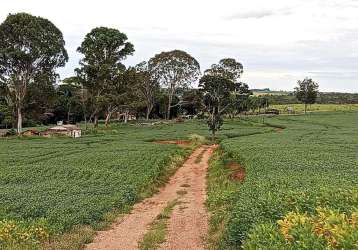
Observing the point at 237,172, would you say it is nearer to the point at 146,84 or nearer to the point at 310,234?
the point at 310,234

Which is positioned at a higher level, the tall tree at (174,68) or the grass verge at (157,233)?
the tall tree at (174,68)

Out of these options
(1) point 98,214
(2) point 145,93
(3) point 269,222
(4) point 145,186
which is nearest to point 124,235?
(1) point 98,214

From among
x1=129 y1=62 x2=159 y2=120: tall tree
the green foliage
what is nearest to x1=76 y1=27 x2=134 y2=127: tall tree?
x1=129 y1=62 x2=159 y2=120: tall tree

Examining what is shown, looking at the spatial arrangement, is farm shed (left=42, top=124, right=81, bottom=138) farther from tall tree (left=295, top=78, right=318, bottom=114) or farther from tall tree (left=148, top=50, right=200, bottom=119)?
tall tree (left=295, top=78, right=318, bottom=114)

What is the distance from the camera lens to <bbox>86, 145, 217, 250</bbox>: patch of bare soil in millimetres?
15438

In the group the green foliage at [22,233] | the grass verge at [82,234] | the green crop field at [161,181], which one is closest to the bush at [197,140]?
the green crop field at [161,181]

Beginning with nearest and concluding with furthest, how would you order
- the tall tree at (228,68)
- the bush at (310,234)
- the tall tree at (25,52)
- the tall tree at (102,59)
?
1. the bush at (310,234)
2. the tall tree at (25,52)
3. the tall tree at (102,59)
4. the tall tree at (228,68)

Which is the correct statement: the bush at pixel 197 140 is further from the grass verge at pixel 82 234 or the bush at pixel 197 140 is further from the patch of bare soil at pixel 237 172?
the grass verge at pixel 82 234

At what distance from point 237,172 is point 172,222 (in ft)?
40.9

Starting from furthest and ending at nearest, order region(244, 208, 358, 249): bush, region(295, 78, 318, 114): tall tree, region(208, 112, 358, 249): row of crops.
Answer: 1. region(295, 78, 318, 114): tall tree
2. region(208, 112, 358, 249): row of crops
3. region(244, 208, 358, 249): bush

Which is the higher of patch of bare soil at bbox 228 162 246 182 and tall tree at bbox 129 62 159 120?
tall tree at bbox 129 62 159 120

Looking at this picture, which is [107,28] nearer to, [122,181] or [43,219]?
[122,181]

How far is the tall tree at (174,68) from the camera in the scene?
328ft

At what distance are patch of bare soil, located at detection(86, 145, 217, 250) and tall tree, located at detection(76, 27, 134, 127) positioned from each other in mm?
51662
